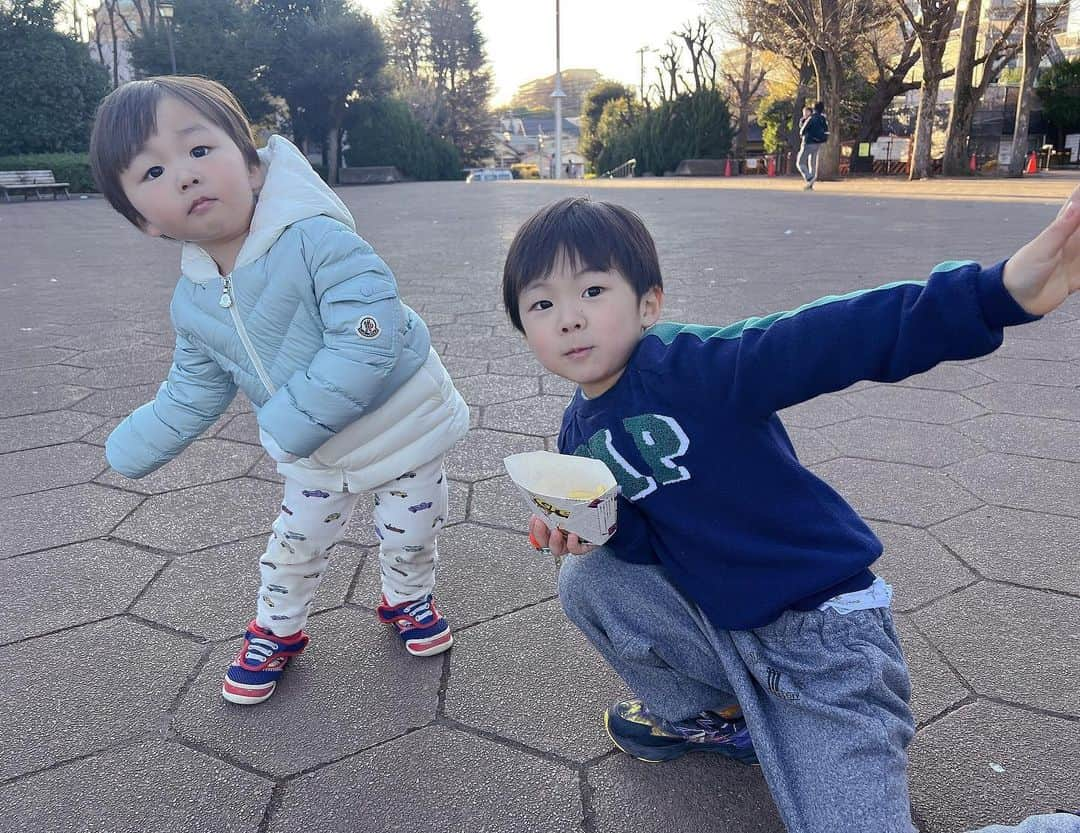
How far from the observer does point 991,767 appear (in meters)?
1.54

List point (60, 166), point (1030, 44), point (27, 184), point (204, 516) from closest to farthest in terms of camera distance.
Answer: point (204, 516) < point (1030, 44) < point (27, 184) < point (60, 166)

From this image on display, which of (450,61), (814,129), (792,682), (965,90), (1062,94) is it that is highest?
(450,61)

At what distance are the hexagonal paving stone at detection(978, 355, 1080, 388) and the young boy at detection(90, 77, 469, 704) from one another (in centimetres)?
291

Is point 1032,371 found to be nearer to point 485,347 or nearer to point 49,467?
point 485,347

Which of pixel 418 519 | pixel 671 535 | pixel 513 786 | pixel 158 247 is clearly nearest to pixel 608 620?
pixel 671 535

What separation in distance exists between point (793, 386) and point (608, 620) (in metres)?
0.56

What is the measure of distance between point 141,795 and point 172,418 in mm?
734

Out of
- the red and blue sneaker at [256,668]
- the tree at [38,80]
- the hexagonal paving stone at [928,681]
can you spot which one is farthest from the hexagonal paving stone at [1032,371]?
the tree at [38,80]

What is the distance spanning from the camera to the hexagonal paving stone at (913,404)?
10.9 ft

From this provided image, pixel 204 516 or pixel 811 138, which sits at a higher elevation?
pixel 811 138

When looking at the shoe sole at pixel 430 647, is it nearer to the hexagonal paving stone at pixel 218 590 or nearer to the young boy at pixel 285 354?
the young boy at pixel 285 354

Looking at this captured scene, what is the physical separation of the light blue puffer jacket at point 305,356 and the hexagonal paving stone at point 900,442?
169cm

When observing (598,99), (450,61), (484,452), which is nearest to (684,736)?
(484,452)

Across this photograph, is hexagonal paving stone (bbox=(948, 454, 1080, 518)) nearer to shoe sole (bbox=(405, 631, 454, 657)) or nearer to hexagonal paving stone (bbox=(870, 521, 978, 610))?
hexagonal paving stone (bbox=(870, 521, 978, 610))
